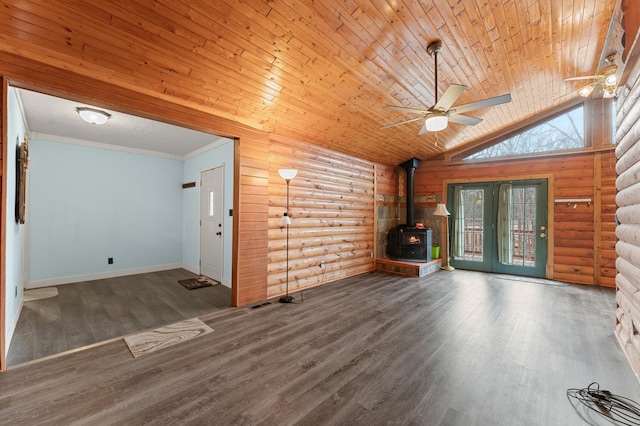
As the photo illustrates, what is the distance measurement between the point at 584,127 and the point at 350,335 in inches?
246

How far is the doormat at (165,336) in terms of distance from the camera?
2590 mm

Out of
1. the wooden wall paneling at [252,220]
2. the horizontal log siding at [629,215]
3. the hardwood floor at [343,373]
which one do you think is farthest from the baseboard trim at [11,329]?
the horizontal log siding at [629,215]

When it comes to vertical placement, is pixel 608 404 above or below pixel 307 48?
below

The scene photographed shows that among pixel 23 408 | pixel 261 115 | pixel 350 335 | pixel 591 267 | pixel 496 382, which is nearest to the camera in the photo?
pixel 23 408

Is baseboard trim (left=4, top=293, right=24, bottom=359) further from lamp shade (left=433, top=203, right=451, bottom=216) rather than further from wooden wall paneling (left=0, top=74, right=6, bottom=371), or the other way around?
lamp shade (left=433, top=203, right=451, bottom=216)

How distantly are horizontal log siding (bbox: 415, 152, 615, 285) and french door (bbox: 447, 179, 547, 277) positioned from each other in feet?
0.52

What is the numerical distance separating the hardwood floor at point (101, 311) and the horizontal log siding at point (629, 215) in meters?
4.33

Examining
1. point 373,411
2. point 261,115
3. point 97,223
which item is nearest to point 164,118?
point 261,115

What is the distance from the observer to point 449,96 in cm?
260

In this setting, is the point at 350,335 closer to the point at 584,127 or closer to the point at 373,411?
the point at 373,411

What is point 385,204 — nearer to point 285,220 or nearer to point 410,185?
point 410,185

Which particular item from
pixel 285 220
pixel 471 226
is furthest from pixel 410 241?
pixel 285 220

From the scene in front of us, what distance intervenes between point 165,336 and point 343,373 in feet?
6.38

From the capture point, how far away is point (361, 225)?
5.99m
